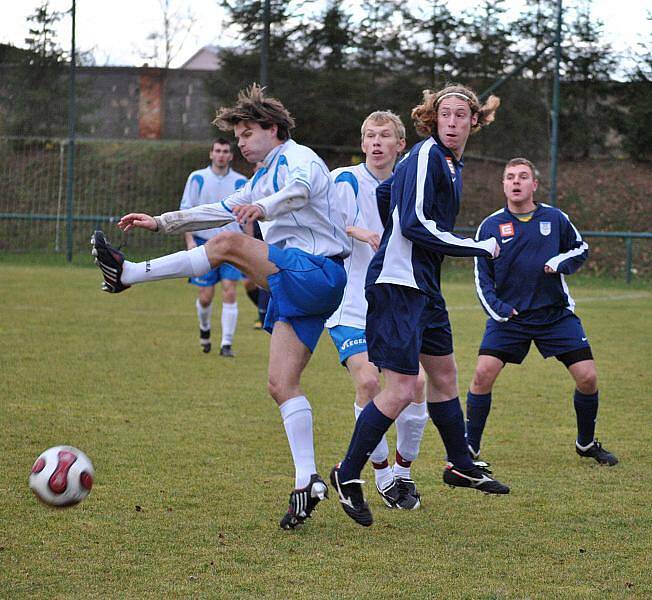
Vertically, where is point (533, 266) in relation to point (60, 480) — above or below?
above

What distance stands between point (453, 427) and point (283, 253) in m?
1.14

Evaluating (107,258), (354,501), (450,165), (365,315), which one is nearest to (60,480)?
(107,258)

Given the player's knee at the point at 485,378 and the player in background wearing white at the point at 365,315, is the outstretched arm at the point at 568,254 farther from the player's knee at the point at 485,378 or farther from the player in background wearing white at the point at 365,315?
the player in background wearing white at the point at 365,315

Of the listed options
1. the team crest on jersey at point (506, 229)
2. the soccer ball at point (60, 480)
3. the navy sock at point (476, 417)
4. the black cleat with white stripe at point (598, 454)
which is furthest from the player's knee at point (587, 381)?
the soccer ball at point (60, 480)

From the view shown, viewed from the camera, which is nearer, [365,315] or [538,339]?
[365,315]

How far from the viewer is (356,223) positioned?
17.3 ft

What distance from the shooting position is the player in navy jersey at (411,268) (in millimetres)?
4223

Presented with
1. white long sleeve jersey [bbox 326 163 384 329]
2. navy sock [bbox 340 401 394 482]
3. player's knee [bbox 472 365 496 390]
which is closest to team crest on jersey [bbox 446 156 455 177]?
white long sleeve jersey [bbox 326 163 384 329]

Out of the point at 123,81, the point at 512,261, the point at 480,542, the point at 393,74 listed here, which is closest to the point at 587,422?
the point at 512,261

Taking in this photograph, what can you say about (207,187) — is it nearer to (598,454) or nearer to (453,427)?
(598,454)

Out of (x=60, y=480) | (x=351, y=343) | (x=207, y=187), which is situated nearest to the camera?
(x=60, y=480)

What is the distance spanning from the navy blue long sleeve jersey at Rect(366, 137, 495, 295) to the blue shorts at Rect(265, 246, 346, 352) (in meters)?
0.18

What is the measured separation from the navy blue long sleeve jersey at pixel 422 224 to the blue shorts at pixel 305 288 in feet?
0.59

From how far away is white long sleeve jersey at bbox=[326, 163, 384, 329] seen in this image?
203 inches
